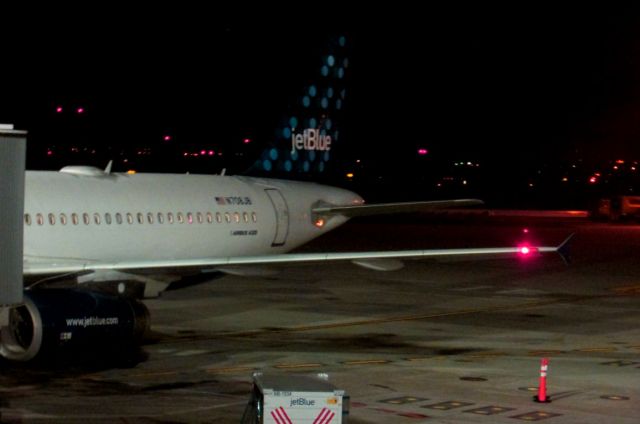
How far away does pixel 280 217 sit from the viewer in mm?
31719

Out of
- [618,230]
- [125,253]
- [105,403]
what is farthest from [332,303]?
[618,230]

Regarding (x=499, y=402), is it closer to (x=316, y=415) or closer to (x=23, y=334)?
(x=316, y=415)

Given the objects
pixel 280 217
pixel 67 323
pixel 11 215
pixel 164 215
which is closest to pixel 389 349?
pixel 67 323

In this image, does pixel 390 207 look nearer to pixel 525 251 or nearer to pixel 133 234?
pixel 133 234

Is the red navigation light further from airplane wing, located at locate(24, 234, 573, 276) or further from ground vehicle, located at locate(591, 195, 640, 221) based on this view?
ground vehicle, located at locate(591, 195, 640, 221)

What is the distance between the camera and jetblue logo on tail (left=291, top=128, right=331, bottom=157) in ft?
113

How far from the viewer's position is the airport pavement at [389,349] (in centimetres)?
1722

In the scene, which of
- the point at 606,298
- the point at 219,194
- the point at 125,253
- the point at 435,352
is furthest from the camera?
the point at 606,298

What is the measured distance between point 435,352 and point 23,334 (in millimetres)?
8087

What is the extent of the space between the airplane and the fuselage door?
0.10ft

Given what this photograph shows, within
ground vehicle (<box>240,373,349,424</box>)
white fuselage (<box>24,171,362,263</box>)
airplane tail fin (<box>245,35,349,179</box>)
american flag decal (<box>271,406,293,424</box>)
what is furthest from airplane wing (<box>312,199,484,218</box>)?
american flag decal (<box>271,406,293,424</box>)

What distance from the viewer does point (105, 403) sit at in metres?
17.2

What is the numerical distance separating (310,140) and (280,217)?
12.8 feet

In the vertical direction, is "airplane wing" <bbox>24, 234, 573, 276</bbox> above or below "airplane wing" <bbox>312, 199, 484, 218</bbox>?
below
